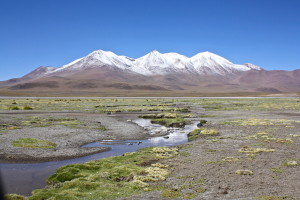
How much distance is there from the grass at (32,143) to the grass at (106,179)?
8.78m

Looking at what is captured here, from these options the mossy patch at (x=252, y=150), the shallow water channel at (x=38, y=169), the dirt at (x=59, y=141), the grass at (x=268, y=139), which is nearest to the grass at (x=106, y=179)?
the shallow water channel at (x=38, y=169)

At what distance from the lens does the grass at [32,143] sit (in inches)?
1030

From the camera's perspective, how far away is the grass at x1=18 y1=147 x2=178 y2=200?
14195 mm

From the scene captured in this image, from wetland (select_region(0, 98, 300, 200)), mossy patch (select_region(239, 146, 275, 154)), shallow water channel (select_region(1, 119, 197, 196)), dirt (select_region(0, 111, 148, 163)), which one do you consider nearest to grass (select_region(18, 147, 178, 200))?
wetland (select_region(0, 98, 300, 200))

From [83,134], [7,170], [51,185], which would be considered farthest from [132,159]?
[83,134]

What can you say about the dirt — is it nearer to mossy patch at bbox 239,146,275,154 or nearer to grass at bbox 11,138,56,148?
grass at bbox 11,138,56,148

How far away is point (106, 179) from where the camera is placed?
55.4 feet

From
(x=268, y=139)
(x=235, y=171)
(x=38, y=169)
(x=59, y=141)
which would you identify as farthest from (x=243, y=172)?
(x=59, y=141)

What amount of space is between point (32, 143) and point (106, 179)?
13767mm

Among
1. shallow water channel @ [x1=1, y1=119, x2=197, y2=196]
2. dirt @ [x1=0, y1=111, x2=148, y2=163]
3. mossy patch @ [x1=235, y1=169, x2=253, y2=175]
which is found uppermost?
dirt @ [x1=0, y1=111, x2=148, y2=163]

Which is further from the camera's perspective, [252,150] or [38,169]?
[252,150]

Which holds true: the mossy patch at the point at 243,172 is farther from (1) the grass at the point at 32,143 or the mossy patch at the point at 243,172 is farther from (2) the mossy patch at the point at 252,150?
(1) the grass at the point at 32,143

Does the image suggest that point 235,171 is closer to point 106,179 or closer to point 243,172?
point 243,172

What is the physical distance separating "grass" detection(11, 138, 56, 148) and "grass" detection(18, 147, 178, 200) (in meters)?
8.78
